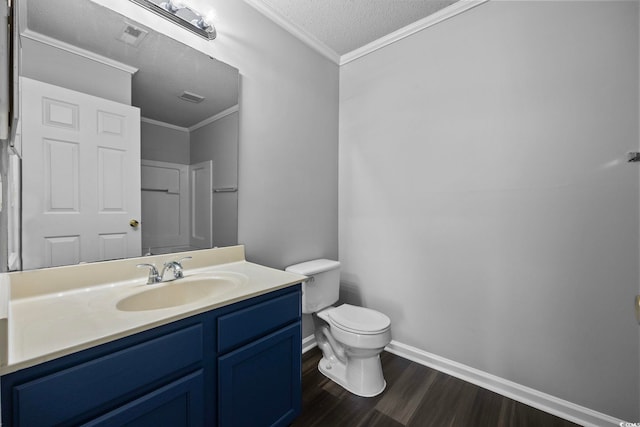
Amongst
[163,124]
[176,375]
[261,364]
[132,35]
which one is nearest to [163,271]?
[176,375]

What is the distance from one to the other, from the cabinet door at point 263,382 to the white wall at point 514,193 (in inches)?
43.1

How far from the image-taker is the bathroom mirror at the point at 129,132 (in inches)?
42.1

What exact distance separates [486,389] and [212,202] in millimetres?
2111

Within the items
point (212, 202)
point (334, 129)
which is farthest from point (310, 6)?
point (212, 202)

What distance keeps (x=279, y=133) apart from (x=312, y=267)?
3.35 feet

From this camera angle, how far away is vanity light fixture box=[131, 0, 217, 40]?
1337 mm

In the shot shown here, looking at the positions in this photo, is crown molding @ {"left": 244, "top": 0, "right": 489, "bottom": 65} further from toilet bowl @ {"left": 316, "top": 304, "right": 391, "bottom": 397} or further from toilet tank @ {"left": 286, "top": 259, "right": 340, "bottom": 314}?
toilet bowl @ {"left": 316, "top": 304, "right": 391, "bottom": 397}

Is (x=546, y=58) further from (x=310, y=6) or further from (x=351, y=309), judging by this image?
(x=351, y=309)

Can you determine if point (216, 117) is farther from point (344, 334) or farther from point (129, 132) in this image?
point (344, 334)

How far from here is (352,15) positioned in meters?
1.89

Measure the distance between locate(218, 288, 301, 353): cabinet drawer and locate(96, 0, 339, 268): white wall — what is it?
0.60 meters

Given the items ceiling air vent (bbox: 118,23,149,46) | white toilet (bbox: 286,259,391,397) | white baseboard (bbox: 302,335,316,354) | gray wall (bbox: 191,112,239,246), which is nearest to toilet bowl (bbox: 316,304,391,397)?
white toilet (bbox: 286,259,391,397)

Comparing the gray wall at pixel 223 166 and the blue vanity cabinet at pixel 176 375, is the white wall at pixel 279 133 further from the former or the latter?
the blue vanity cabinet at pixel 176 375

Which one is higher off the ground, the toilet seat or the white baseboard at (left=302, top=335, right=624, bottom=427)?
the toilet seat
